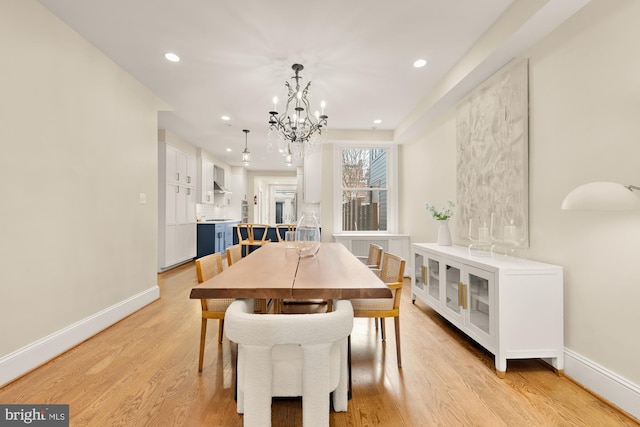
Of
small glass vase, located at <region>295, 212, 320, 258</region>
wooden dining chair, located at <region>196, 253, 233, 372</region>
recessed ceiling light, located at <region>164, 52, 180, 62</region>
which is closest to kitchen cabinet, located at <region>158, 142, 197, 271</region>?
recessed ceiling light, located at <region>164, 52, 180, 62</region>

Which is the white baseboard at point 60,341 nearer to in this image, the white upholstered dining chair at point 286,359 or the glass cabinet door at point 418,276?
the white upholstered dining chair at point 286,359

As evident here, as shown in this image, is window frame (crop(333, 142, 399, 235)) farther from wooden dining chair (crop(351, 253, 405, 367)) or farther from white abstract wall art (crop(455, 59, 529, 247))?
wooden dining chair (crop(351, 253, 405, 367))

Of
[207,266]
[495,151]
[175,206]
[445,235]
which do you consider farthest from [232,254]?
[175,206]

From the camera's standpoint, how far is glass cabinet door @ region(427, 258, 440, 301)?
292cm

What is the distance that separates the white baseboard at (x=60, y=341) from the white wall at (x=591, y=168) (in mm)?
3532

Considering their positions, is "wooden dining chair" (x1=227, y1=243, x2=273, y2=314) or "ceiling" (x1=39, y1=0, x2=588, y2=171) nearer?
"wooden dining chair" (x1=227, y1=243, x2=273, y2=314)

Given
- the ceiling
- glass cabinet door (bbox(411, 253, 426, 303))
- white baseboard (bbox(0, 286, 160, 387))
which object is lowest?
white baseboard (bbox(0, 286, 160, 387))

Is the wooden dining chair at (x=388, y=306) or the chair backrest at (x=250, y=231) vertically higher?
the chair backrest at (x=250, y=231)

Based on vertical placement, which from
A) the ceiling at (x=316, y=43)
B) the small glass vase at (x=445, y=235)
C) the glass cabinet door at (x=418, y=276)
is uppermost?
the ceiling at (x=316, y=43)

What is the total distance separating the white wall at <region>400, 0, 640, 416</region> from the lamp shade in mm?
230

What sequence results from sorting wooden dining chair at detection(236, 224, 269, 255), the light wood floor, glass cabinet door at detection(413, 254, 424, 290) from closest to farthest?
1. the light wood floor
2. glass cabinet door at detection(413, 254, 424, 290)
3. wooden dining chair at detection(236, 224, 269, 255)

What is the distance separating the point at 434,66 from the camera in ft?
9.75

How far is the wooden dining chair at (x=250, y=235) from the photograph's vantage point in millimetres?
5883

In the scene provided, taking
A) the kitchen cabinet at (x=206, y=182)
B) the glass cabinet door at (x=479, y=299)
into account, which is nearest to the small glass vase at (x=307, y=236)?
the glass cabinet door at (x=479, y=299)
